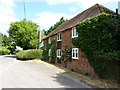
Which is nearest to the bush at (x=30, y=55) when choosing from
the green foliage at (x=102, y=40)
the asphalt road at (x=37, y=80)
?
the asphalt road at (x=37, y=80)

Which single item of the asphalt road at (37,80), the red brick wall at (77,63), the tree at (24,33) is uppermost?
the tree at (24,33)

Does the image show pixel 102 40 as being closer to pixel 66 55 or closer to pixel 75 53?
pixel 75 53

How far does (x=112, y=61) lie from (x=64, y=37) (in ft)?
31.6

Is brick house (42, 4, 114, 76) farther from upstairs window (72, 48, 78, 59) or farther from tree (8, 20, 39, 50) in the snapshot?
tree (8, 20, 39, 50)

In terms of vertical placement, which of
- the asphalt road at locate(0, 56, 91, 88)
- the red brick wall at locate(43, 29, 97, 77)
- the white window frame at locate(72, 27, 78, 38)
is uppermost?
the white window frame at locate(72, 27, 78, 38)

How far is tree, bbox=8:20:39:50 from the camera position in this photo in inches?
1271

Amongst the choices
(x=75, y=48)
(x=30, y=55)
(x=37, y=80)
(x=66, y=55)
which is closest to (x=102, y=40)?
(x=75, y=48)

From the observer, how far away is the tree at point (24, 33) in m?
32.3

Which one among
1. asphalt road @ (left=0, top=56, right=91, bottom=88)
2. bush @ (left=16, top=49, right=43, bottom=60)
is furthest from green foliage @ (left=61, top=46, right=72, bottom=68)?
bush @ (left=16, top=49, right=43, bottom=60)

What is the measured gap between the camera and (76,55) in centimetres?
1423

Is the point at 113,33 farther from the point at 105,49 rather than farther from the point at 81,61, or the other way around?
the point at 81,61

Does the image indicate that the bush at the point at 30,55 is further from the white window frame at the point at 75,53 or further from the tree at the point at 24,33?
the white window frame at the point at 75,53

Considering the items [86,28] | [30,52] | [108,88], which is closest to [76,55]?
[86,28]

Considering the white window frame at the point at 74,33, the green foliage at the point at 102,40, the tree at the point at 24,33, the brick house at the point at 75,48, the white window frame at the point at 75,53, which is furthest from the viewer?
the tree at the point at 24,33
